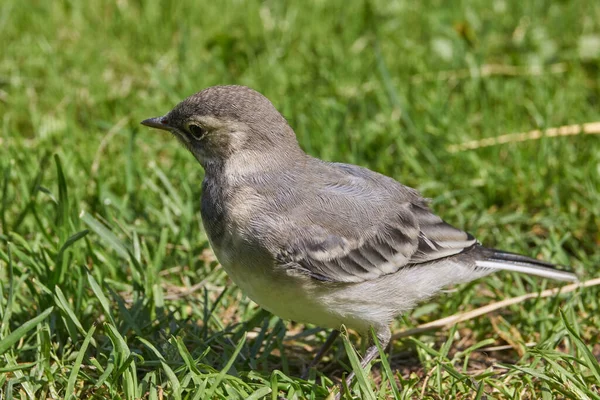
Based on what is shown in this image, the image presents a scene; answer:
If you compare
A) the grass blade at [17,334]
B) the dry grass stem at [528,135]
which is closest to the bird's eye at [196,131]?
the grass blade at [17,334]

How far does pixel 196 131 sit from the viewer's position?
439 cm

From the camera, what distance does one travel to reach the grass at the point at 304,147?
4.10 m

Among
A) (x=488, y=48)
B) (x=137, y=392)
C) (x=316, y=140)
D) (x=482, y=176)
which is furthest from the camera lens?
(x=488, y=48)

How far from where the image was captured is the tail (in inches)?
179

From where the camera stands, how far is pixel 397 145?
20.3 ft

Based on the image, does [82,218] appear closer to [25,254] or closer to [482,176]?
[25,254]

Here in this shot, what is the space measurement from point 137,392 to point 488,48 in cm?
503

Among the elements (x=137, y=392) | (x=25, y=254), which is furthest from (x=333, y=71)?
(x=137, y=392)

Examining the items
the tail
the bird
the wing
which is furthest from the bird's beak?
the tail

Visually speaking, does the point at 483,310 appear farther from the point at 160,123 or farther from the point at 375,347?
the point at 160,123

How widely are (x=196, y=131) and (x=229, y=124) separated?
205 mm

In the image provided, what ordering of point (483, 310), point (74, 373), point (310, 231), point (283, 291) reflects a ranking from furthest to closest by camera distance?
point (483, 310) < point (310, 231) < point (283, 291) < point (74, 373)

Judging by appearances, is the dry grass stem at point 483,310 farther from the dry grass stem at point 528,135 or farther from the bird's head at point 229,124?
the dry grass stem at point 528,135

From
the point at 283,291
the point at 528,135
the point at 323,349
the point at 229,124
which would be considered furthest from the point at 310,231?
the point at 528,135
